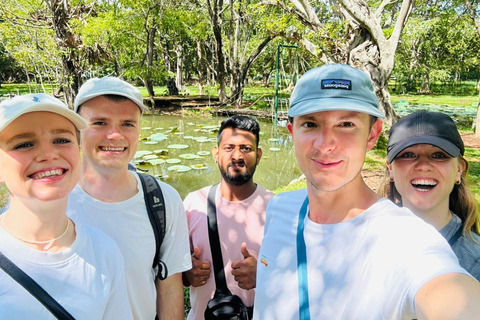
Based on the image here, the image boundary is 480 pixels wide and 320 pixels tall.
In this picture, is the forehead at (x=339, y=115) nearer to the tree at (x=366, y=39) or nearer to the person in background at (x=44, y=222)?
the person in background at (x=44, y=222)

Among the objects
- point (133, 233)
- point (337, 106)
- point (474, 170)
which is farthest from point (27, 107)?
point (474, 170)

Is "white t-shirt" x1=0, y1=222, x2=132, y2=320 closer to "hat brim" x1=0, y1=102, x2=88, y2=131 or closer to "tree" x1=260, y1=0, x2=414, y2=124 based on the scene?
"hat brim" x1=0, y1=102, x2=88, y2=131

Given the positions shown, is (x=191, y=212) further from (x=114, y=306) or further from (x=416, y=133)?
(x=416, y=133)

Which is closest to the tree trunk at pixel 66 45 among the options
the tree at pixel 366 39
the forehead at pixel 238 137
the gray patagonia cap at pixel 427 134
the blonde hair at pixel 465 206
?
the tree at pixel 366 39

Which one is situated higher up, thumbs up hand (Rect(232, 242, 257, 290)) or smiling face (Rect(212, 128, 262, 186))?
smiling face (Rect(212, 128, 262, 186))

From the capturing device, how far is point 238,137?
2408mm

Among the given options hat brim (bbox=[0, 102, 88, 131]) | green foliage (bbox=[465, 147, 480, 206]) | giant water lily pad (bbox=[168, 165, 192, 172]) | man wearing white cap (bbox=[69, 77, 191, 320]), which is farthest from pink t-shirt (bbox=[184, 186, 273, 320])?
giant water lily pad (bbox=[168, 165, 192, 172])

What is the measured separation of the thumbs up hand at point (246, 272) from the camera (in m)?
1.93

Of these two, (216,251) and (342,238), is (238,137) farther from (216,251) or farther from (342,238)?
(342,238)

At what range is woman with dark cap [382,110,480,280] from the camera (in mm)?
1634

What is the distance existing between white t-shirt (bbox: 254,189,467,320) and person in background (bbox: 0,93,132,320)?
680 millimetres

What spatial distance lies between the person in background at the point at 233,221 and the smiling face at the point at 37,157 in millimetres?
1013

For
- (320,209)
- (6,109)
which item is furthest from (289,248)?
(6,109)

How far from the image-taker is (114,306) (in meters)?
1.31
